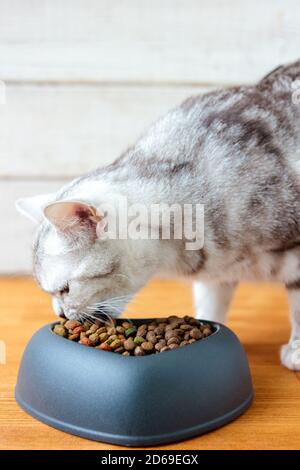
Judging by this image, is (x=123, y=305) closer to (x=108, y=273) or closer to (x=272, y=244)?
(x=108, y=273)

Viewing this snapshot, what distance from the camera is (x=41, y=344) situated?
113 centimetres

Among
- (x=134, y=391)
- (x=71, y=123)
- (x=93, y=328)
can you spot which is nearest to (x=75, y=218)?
(x=93, y=328)

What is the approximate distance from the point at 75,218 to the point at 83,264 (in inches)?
3.7

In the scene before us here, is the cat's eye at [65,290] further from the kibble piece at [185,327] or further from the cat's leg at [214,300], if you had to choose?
the cat's leg at [214,300]

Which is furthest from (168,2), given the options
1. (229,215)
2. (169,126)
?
(229,215)

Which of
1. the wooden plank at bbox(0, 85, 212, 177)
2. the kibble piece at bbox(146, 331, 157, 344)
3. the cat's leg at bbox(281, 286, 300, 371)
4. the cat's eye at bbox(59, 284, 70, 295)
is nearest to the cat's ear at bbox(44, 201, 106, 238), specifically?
the cat's eye at bbox(59, 284, 70, 295)

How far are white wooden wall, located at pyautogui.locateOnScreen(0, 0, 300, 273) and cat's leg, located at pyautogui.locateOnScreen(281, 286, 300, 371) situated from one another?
1.13 meters

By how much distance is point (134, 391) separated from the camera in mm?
991

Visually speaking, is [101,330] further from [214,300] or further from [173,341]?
[214,300]

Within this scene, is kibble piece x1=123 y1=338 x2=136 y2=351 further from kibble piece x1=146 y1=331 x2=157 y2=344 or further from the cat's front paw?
the cat's front paw

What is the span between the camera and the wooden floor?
103 cm

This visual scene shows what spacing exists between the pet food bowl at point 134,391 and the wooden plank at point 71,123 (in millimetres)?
1296
